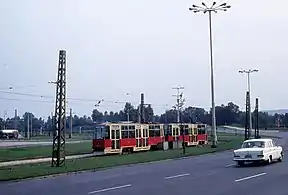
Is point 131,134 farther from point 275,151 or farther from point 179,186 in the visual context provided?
point 179,186

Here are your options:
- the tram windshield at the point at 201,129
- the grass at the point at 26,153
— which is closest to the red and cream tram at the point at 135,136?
the tram windshield at the point at 201,129

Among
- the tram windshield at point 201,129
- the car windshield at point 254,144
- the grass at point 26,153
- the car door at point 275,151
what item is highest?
the tram windshield at point 201,129

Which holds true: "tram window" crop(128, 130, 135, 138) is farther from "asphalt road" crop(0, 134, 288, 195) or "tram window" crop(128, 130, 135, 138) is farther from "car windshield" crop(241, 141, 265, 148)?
"asphalt road" crop(0, 134, 288, 195)

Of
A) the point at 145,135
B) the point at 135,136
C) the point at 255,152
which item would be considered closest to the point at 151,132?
the point at 145,135

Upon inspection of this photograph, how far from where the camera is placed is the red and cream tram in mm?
53938

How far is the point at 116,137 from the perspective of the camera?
54.8 meters

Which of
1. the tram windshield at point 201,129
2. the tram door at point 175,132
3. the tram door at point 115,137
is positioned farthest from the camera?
the tram windshield at point 201,129

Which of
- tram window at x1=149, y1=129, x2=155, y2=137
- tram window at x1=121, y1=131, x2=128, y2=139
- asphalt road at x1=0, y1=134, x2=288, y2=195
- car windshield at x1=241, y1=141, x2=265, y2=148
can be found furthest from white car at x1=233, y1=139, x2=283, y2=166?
tram window at x1=149, y1=129, x2=155, y2=137

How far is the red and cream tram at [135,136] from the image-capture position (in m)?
53.9

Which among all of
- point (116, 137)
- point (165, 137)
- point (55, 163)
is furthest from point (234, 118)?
point (55, 163)

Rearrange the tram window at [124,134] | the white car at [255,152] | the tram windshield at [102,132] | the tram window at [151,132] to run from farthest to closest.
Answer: the tram window at [151,132] < the tram window at [124,134] < the tram windshield at [102,132] < the white car at [255,152]

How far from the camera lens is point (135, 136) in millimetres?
58125

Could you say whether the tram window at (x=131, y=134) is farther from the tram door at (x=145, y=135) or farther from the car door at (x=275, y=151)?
the car door at (x=275, y=151)

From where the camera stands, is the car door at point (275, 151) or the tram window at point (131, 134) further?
the tram window at point (131, 134)
